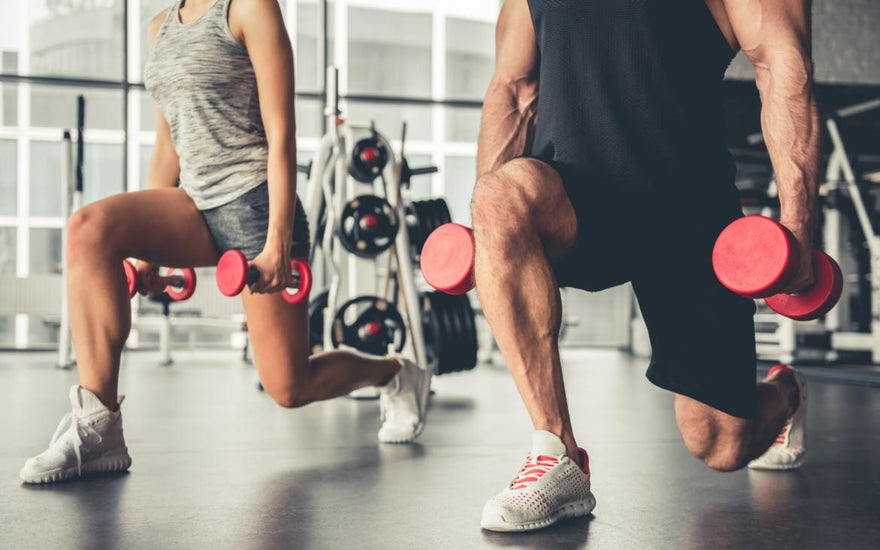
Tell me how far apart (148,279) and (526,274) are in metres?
0.92

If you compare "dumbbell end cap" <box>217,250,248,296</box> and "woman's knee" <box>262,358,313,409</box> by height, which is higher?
"dumbbell end cap" <box>217,250,248,296</box>

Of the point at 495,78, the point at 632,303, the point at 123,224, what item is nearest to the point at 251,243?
the point at 123,224

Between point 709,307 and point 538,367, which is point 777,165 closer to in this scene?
point 709,307

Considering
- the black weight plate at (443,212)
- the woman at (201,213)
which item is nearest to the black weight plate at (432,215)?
the black weight plate at (443,212)

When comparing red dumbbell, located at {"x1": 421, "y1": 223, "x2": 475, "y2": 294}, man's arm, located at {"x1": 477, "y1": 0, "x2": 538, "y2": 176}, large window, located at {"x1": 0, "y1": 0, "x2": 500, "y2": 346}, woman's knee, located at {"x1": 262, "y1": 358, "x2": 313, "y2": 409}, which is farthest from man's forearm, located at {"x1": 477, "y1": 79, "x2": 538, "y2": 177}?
large window, located at {"x1": 0, "y1": 0, "x2": 500, "y2": 346}

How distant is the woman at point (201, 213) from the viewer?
158cm

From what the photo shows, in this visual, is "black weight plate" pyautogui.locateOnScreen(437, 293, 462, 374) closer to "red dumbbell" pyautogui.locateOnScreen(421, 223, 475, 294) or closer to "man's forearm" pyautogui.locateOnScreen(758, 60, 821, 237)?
"red dumbbell" pyautogui.locateOnScreen(421, 223, 475, 294)

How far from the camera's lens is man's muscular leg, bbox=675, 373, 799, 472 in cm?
145

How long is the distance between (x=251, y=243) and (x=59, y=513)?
2.01 feet

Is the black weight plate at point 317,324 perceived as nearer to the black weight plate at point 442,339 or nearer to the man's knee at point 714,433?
the black weight plate at point 442,339

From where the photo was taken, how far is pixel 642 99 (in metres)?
1.36

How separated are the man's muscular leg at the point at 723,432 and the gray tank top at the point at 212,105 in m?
0.93

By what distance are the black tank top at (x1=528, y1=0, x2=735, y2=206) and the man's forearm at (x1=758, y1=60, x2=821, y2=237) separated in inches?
6.3

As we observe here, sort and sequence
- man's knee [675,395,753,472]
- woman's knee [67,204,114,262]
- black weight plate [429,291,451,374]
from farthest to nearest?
1. black weight plate [429,291,451,374]
2. woman's knee [67,204,114,262]
3. man's knee [675,395,753,472]
